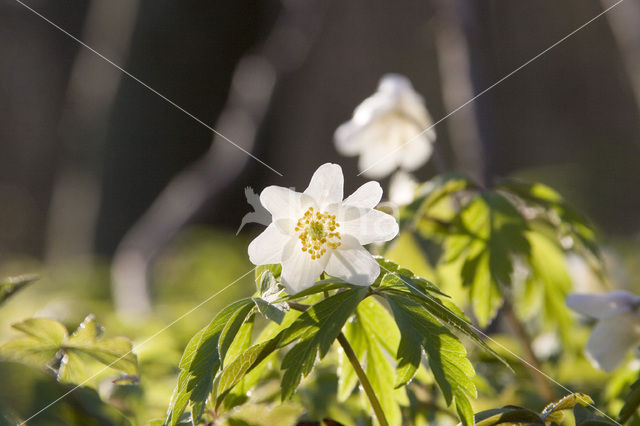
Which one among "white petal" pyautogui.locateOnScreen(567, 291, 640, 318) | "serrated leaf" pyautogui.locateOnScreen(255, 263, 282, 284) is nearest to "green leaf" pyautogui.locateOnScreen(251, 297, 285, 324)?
"serrated leaf" pyautogui.locateOnScreen(255, 263, 282, 284)

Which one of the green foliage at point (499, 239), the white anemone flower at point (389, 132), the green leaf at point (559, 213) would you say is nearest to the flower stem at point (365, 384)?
the green foliage at point (499, 239)

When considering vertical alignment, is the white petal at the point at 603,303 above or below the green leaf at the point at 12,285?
below

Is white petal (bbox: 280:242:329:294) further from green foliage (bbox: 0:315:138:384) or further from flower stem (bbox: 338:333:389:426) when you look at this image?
green foliage (bbox: 0:315:138:384)

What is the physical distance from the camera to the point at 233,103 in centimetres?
464

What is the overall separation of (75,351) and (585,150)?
5.60 meters

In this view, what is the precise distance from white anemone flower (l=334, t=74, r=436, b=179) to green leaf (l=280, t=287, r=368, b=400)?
794mm

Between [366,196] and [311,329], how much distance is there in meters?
0.16

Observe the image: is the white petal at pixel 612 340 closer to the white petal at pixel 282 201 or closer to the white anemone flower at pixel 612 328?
the white anemone flower at pixel 612 328

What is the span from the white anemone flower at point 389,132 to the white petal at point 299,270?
0.74 metres

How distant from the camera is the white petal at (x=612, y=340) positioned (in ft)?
3.38

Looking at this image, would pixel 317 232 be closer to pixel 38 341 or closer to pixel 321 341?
pixel 321 341

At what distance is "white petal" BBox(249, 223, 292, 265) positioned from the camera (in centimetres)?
76

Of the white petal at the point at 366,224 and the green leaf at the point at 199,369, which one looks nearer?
the green leaf at the point at 199,369

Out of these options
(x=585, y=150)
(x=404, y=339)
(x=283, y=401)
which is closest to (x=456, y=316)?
(x=404, y=339)
